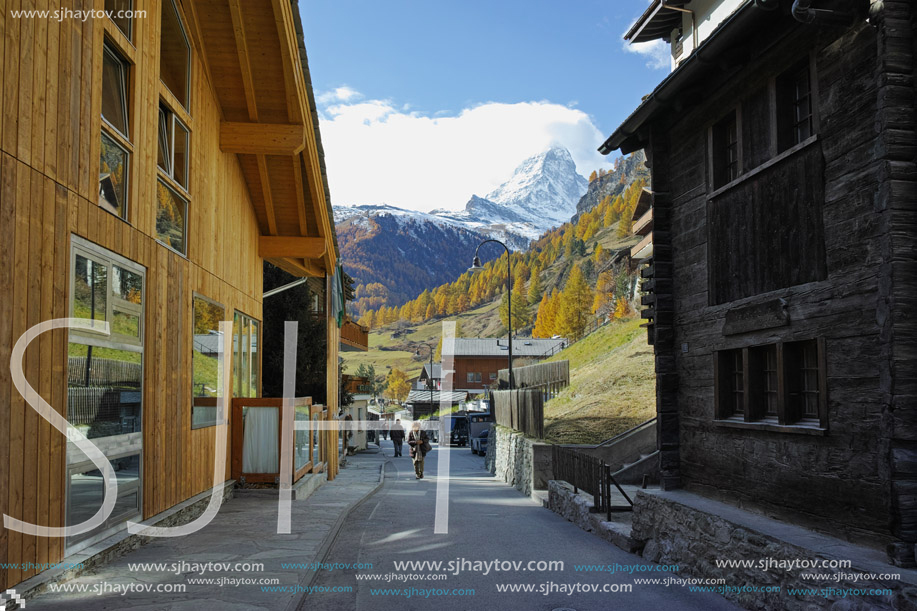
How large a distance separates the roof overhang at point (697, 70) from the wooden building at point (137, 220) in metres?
5.60

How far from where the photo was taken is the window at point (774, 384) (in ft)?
26.0

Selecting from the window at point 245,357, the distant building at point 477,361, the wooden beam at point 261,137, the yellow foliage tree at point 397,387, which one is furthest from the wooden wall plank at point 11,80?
the yellow foliage tree at point 397,387

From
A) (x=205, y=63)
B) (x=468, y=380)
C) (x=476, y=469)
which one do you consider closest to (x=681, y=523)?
(x=205, y=63)

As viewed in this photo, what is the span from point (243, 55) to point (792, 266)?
8.98 metres

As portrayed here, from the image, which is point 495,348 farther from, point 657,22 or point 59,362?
point 59,362

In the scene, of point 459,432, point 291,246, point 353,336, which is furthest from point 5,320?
point 459,432

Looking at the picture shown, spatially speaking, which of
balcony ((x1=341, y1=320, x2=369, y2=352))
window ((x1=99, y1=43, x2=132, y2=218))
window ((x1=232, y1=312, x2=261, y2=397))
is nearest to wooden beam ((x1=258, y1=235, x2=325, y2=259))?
window ((x1=232, y1=312, x2=261, y2=397))

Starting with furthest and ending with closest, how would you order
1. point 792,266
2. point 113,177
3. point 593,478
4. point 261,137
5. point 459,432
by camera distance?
point 459,432, point 261,137, point 593,478, point 113,177, point 792,266

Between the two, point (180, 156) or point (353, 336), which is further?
point (353, 336)

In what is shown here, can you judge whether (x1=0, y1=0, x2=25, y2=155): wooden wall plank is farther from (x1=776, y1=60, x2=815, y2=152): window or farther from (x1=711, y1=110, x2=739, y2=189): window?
(x1=711, y1=110, x2=739, y2=189): window

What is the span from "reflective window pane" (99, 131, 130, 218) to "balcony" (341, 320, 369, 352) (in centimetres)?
2010

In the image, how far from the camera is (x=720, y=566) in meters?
8.18

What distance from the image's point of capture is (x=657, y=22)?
23.5 meters

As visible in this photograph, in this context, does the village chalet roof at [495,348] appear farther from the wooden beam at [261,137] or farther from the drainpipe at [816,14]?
the drainpipe at [816,14]
